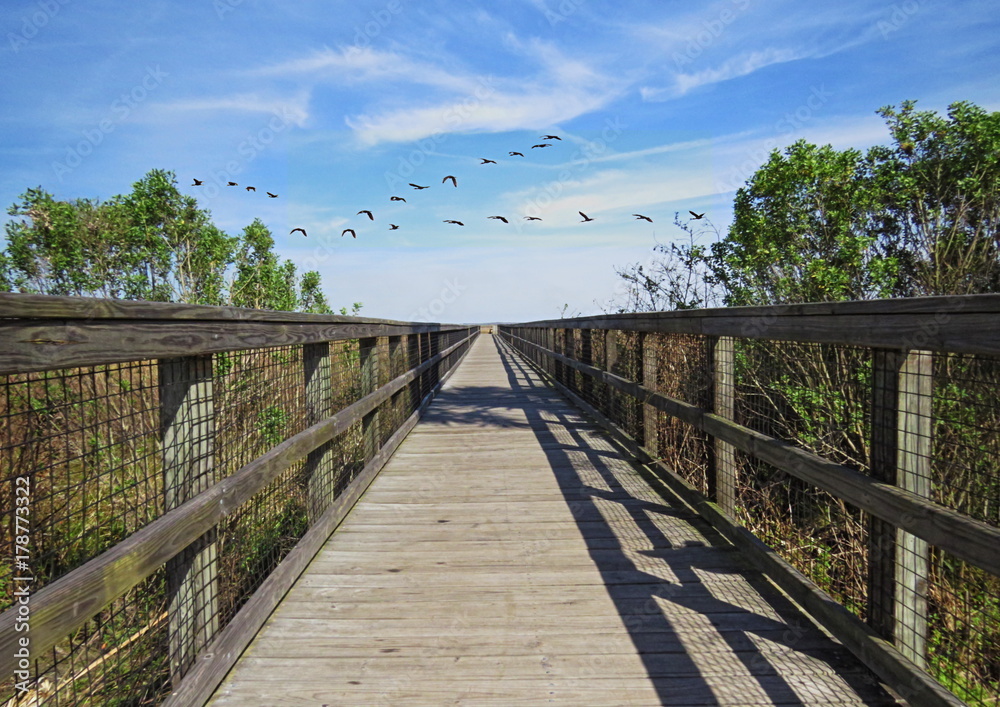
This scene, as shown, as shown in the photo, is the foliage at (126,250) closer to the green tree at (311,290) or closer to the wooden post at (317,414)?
the green tree at (311,290)

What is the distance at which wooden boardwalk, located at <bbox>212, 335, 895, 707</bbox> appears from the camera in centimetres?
208

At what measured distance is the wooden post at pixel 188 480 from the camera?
1.91 m

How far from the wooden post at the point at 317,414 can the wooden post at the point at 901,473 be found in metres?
2.62

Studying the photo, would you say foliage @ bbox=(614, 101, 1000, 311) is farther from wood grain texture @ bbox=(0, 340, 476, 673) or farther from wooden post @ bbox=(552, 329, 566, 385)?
wood grain texture @ bbox=(0, 340, 476, 673)

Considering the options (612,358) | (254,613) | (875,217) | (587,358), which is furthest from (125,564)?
(875,217)

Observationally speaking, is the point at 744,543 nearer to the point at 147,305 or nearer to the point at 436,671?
the point at 436,671

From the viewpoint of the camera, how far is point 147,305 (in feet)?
5.36

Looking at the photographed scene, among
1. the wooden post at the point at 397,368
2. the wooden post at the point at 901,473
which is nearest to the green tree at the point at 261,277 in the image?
the wooden post at the point at 397,368

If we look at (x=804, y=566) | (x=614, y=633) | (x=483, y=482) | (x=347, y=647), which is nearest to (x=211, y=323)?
(x=347, y=647)

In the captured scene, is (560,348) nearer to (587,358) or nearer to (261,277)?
(587,358)

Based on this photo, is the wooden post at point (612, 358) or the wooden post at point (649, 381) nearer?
Result: the wooden post at point (649, 381)

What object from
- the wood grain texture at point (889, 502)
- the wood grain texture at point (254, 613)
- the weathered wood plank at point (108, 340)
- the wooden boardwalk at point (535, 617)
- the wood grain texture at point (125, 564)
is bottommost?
the wooden boardwalk at point (535, 617)

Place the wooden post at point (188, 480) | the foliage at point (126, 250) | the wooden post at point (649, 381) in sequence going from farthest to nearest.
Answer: the foliage at point (126, 250) < the wooden post at point (649, 381) < the wooden post at point (188, 480)

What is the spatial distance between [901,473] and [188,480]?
2.30 m
